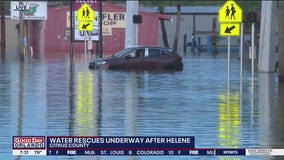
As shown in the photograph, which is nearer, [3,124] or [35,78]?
[3,124]

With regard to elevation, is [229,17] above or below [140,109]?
above

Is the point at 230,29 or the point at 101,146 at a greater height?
the point at 230,29

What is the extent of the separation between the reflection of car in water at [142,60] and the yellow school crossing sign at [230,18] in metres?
13.4

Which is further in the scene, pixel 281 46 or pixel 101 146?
pixel 281 46

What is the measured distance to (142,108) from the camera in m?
21.3

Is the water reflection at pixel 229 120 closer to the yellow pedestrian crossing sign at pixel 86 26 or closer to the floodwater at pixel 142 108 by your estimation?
the floodwater at pixel 142 108

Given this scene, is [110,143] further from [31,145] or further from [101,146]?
[31,145]

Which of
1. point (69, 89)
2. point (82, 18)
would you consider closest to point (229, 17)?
point (69, 89)

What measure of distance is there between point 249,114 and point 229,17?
289 inches

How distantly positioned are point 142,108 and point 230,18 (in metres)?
6.83

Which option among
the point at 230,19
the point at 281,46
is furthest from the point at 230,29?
the point at 281,46

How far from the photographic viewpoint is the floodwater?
52.6 feet

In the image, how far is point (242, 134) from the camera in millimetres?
16156

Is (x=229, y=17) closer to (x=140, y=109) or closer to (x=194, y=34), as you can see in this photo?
(x=140, y=109)
